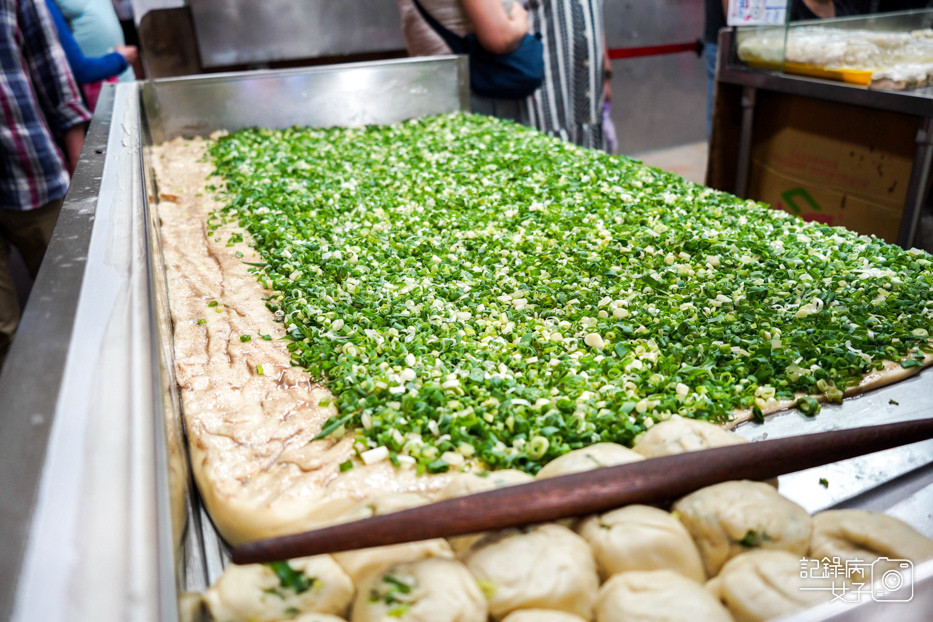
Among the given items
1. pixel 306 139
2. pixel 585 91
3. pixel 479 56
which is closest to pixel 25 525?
pixel 306 139

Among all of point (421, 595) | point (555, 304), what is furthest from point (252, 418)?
point (555, 304)

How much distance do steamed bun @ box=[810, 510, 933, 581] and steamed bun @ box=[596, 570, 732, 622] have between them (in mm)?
206

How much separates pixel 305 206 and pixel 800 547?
6.43 ft

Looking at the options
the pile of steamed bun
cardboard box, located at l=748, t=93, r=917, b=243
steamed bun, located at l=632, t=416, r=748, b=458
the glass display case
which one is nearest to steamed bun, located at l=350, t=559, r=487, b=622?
the pile of steamed bun

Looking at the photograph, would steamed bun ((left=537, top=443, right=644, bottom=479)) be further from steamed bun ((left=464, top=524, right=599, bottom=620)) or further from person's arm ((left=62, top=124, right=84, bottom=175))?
person's arm ((left=62, top=124, right=84, bottom=175))

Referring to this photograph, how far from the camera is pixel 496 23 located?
11.7 feet

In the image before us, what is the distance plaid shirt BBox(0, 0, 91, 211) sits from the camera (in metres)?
3.01

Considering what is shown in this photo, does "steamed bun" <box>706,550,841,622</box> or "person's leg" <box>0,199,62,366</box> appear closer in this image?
"steamed bun" <box>706,550,841,622</box>

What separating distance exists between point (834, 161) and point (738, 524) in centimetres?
291

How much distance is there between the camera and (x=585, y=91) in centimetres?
430

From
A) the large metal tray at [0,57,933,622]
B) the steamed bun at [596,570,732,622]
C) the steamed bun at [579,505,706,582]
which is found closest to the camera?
the large metal tray at [0,57,933,622]

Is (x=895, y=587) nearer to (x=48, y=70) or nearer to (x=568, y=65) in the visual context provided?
(x=48, y=70)

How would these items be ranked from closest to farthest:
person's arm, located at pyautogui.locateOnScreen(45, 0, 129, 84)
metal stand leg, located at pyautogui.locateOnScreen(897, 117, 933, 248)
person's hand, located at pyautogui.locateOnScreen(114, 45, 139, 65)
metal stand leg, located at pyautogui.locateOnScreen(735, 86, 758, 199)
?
metal stand leg, located at pyautogui.locateOnScreen(897, 117, 933, 248) < person's arm, located at pyautogui.locateOnScreen(45, 0, 129, 84) < metal stand leg, located at pyautogui.locateOnScreen(735, 86, 758, 199) < person's hand, located at pyautogui.locateOnScreen(114, 45, 139, 65)

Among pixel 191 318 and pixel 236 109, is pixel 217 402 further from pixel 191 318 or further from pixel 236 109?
pixel 236 109
